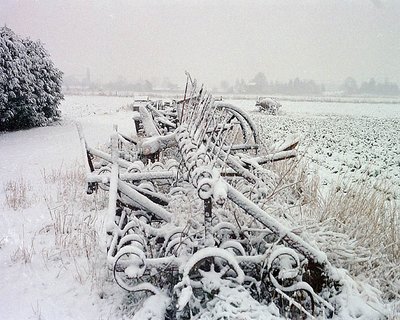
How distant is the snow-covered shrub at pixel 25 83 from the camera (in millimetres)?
10734

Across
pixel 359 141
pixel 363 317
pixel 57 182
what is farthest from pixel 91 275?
pixel 359 141

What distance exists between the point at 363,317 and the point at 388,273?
68cm

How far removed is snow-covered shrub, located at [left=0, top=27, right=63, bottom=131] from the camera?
423 inches

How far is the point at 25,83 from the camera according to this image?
11328mm

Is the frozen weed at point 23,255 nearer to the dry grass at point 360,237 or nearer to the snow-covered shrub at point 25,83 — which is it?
the dry grass at point 360,237

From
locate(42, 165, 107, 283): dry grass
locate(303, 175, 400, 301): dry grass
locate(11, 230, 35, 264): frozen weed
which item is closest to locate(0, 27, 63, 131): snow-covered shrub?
Result: locate(42, 165, 107, 283): dry grass

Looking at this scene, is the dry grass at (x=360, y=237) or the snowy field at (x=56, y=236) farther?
the dry grass at (x=360, y=237)

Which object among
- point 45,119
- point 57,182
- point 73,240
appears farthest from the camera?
point 45,119

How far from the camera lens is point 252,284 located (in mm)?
2318

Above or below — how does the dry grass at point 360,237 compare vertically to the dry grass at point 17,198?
above

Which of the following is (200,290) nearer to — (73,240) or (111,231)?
(111,231)

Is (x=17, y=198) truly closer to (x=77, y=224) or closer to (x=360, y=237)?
(x=77, y=224)

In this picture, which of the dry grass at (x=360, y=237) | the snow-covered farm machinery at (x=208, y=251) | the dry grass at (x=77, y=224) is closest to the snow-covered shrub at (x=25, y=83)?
the dry grass at (x=77, y=224)

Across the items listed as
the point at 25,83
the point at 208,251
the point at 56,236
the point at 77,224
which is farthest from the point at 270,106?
the point at 208,251
